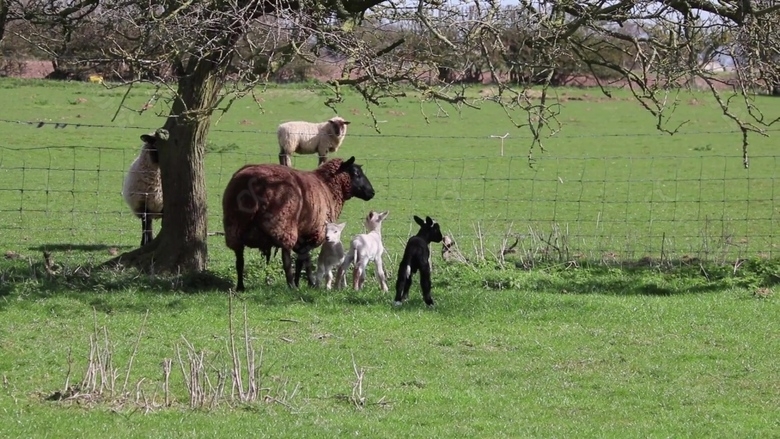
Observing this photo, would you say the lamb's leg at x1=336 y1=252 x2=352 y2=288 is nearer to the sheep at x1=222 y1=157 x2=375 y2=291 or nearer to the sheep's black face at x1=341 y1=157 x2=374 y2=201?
the sheep at x1=222 y1=157 x2=375 y2=291

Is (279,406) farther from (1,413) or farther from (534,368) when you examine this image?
(534,368)

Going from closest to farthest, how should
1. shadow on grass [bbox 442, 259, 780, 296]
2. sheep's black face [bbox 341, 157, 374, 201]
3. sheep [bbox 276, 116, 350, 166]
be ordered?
shadow on grass [bbox 442, 259, 780, 296], sheep's black face [bbox 341, 157, 374, 201], sheep [bbox 276, 116, 350, 166]

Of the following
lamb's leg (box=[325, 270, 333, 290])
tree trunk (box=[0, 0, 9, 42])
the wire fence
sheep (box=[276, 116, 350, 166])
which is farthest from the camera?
sheep (box=[276, 116, 350, 166])

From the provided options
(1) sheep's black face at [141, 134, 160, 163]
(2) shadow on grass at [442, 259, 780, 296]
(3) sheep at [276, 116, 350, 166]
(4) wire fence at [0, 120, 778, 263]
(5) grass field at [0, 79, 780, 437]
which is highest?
(3) sheep at [276, 116, 350, 166]

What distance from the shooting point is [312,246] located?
12570mm

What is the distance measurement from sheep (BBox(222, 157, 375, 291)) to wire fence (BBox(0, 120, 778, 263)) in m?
2.30

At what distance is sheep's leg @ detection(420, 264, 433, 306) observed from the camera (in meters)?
11.0

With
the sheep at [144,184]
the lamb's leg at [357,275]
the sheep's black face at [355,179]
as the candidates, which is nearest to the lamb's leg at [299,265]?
the lamb's leg at [357,275]

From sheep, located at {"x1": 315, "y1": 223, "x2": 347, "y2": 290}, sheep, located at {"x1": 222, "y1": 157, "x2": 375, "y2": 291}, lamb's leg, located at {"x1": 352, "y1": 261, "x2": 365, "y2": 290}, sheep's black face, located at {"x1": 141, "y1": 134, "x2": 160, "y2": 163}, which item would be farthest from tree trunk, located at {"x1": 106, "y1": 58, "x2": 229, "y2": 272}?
sheep's black face, located at {"x1": 141, "y1": 134, "x2": 160, "y2": 163}

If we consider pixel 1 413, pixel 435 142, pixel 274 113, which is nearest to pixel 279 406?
pixel 1 413

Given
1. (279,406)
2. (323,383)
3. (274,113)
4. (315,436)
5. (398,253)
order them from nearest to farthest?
(315,436), (279,406), (323,383), (398,253), (274,113)

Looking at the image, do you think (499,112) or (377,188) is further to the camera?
(499,112)

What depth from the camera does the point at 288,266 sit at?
39.9ft

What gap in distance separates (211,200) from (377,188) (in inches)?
153
